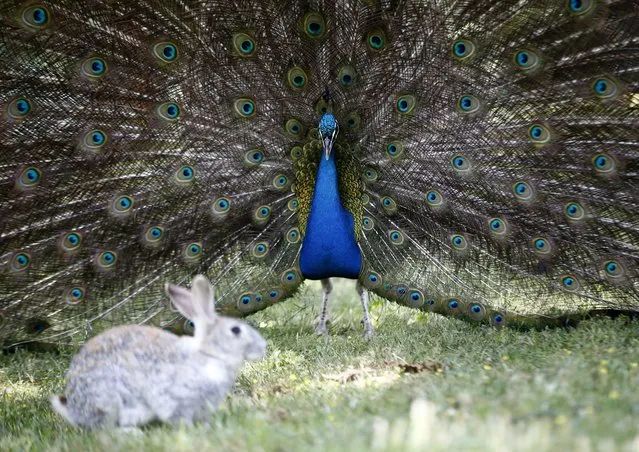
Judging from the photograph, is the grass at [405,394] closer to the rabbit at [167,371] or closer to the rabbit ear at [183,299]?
the rabbit at [167,371]

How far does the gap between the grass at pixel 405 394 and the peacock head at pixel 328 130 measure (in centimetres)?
134

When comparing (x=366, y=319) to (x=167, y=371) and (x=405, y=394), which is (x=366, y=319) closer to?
(x=405, y=394)

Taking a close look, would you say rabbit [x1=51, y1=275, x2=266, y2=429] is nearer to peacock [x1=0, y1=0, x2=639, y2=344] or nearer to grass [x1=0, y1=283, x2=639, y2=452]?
grass [x1=0, y1=283, x2=639, y2=452]

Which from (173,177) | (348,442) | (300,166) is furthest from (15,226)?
(348,442)

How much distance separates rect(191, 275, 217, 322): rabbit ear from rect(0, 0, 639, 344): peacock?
1839 millimetres

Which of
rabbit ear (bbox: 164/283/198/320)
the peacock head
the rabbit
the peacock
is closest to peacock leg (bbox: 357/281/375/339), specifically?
the peacock

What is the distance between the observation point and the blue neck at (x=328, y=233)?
5.36 meters

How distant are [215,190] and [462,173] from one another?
1.66 metres

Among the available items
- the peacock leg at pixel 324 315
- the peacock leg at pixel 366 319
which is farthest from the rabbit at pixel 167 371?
the peacock leg at pixel 324 315

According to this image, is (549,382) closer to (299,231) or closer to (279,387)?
(279,387)

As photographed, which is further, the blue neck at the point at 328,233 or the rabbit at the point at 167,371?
the blue neck at the point at 328,233

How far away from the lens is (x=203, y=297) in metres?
3.47

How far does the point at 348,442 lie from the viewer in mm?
2822

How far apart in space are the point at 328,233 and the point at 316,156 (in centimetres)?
57
